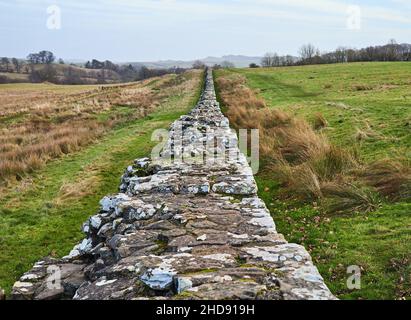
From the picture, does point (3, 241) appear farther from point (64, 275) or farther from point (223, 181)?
point (223, 181)

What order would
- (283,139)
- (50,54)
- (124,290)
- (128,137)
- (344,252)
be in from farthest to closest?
(50,54), (128,137), (283,139), (344,252), (124,290)

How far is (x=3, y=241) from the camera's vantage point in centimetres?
670

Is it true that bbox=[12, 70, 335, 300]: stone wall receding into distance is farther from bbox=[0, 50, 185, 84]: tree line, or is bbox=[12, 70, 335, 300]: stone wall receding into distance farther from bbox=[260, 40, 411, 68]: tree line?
bbox=[0, 50, 185, 84]: tree line

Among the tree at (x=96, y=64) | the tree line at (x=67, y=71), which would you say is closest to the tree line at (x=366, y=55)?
the tree line at (x=67, y=71)

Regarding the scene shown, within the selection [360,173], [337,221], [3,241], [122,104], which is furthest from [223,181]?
[122,104]

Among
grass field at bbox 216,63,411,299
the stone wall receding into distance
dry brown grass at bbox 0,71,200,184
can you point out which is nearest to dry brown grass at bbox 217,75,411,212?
grass field at bbox 216,63,411,299

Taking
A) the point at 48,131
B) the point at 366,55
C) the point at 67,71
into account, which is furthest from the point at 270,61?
the point at 48,131

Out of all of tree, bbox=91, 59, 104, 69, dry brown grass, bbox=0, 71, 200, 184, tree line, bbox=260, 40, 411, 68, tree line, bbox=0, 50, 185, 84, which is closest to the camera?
dry brown grass, bbox=0, 71, 200, 184

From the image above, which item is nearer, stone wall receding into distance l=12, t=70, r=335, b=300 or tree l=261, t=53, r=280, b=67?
stone wall receding into distance l=12, t=70, r=335, b=300

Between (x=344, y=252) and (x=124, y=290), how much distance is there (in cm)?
296

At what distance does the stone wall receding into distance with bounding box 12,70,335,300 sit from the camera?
3.07 meters

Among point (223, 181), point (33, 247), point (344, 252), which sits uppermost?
point (223, 181)

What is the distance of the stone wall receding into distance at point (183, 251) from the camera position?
307 centimetres

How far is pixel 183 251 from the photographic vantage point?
12.2 feet
